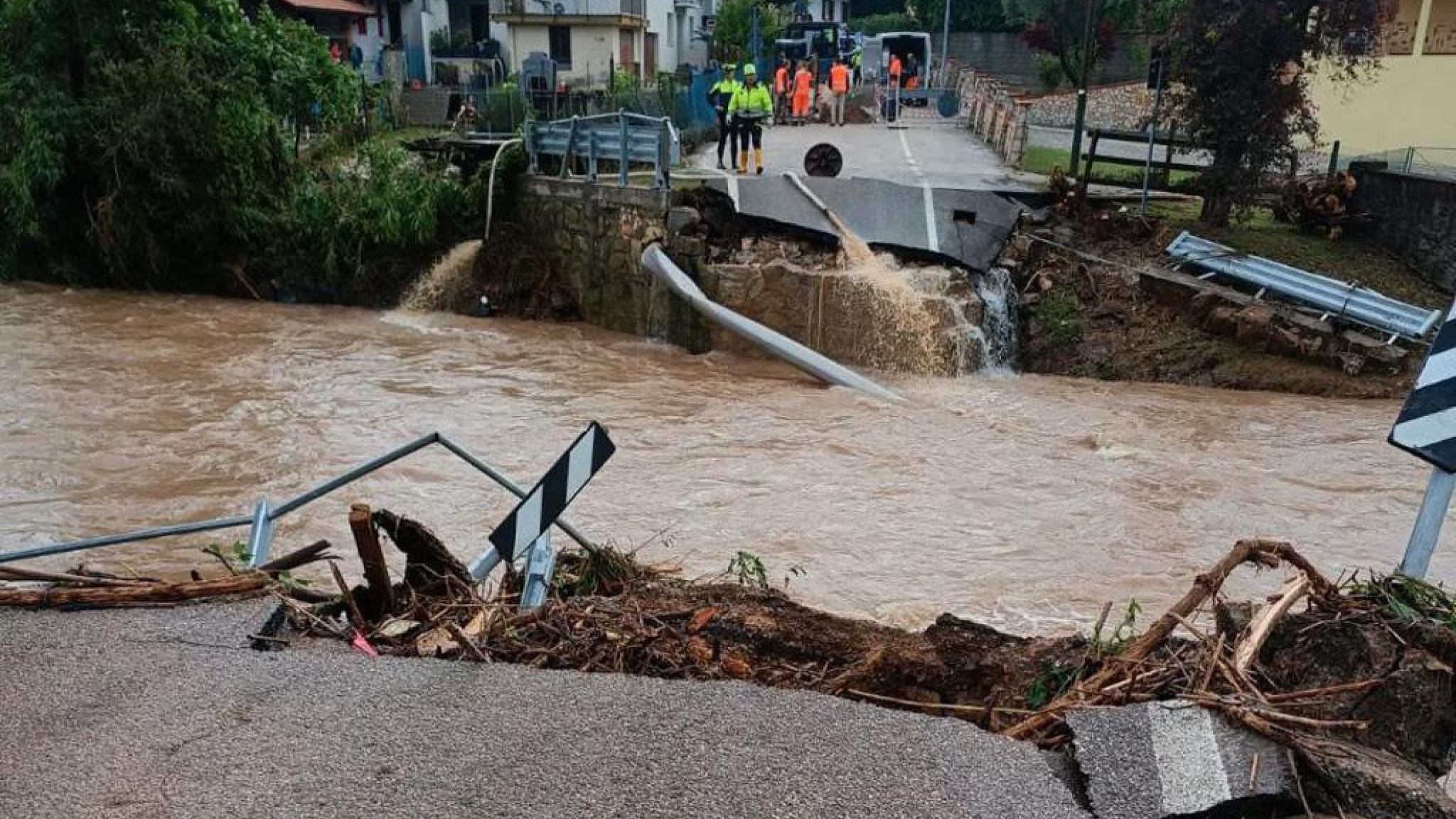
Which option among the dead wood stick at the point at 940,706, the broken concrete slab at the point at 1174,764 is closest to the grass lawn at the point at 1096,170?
the dead wood stick at the point at 940,706

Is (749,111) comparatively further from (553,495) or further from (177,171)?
(553,495)

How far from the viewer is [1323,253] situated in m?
15.6

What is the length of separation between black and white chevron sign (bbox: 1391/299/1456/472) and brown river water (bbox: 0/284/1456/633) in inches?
160

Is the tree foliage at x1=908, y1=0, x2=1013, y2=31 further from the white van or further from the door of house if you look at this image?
the door of house

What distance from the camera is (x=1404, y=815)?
2.75 meters

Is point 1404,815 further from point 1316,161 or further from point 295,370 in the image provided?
point 1316,161

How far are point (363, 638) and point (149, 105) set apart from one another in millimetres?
16352

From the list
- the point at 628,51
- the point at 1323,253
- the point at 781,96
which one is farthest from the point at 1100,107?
the point at 1323,253

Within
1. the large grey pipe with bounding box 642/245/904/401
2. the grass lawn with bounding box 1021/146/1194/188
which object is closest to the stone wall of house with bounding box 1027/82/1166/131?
the grass lawn with bounding box 1021/146/1194/188

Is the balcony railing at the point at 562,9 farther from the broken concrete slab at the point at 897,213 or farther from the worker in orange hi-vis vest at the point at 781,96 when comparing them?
the broken concrete slab at the point at 897,213

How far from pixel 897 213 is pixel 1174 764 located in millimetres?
12947

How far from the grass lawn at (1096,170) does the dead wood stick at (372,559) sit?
15658 millimetres

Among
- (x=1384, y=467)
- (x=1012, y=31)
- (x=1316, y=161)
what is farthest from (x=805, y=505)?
(x=1012, y=31)

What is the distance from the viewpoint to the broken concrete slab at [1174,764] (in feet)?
9.40
